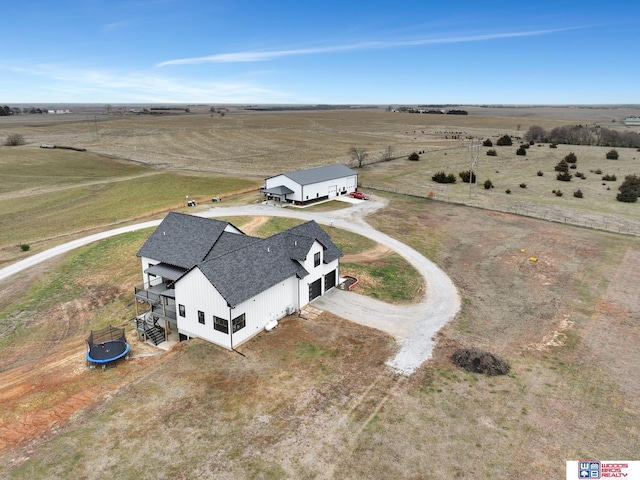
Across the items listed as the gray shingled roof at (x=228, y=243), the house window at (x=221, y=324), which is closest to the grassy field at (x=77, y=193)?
the gray shingled roof at (x=228, y=243)

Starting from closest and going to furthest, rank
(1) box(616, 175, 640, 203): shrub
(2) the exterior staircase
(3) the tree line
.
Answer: (2) the exterior staircase < (1) box(616, 175, 640, 203): shrub < (3) the tree line

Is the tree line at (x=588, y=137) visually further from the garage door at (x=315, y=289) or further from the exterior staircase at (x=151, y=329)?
the exterior staircase at (x=151, y=329)

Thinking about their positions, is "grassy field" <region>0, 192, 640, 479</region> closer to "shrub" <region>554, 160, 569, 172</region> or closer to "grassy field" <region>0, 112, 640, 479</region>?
"grassy field" <region>0, 112, 640, 479</region>

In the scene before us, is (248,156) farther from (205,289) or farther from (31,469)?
(31,469)

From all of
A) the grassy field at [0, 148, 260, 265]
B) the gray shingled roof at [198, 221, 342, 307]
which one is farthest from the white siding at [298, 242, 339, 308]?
the grassy field at [0, 148, 260, 265]

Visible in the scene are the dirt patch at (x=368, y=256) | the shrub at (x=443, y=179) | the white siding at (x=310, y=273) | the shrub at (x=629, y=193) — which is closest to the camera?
the white siding at (x=310, y=273)

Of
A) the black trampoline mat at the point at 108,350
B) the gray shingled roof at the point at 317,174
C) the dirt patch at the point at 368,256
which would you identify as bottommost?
the black trampoline mat at the point at 108,350

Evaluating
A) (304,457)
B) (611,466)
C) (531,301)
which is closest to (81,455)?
(304,457)

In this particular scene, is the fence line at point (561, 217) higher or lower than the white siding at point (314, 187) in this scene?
lower
